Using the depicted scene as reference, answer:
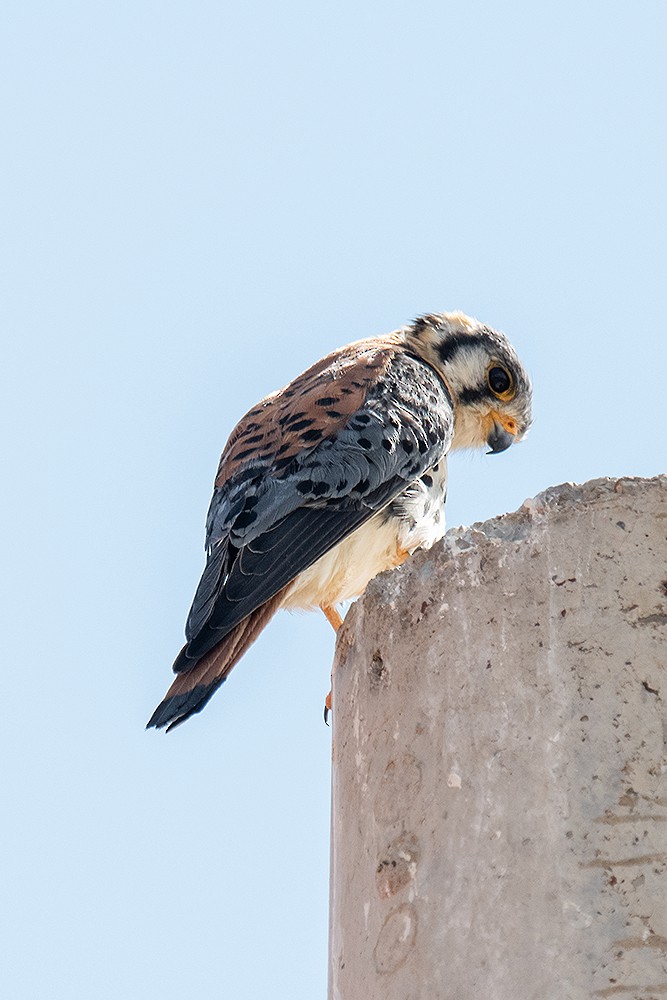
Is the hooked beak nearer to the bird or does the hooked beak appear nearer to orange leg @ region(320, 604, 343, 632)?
the bird

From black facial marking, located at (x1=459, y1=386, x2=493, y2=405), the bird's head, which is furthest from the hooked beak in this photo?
black facial marking, located at (x1=459, y1=386, x2=493, y2=405)

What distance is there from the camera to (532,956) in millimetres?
2367

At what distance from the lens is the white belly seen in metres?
4.82

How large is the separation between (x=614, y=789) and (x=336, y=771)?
28.9 inches

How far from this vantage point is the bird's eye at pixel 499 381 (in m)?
6.12

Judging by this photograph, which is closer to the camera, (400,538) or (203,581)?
(203,581)

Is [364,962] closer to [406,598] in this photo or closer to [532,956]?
[532,956]

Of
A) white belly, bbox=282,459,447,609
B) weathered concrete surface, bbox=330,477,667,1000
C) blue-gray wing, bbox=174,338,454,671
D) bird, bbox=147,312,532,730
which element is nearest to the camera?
weathered concrete surface, bbox=330,477,667,1000

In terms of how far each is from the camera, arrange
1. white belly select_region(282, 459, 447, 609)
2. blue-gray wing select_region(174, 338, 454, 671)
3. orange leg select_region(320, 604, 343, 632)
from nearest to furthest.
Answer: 1. blue-gray wing select_region(174, 338, 454, 671)
2. white belly select_region(282, 459, 447, 609)
3. orange leg select_region(320, 604, 343, 632)

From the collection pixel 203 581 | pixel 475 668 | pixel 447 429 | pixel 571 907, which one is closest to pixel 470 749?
pixel 475 668

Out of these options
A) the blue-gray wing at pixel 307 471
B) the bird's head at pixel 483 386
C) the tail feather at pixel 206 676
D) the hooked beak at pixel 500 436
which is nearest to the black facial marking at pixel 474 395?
the bird's head at pixel 483 386

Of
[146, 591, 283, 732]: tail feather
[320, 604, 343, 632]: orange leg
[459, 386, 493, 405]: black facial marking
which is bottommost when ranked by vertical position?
[146, 591, 283, 732]: tail feather

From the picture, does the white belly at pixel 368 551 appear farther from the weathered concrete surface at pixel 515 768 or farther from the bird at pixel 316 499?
the weathered concrete surface at pixel 515 768

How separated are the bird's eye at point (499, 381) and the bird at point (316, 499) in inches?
10.6
